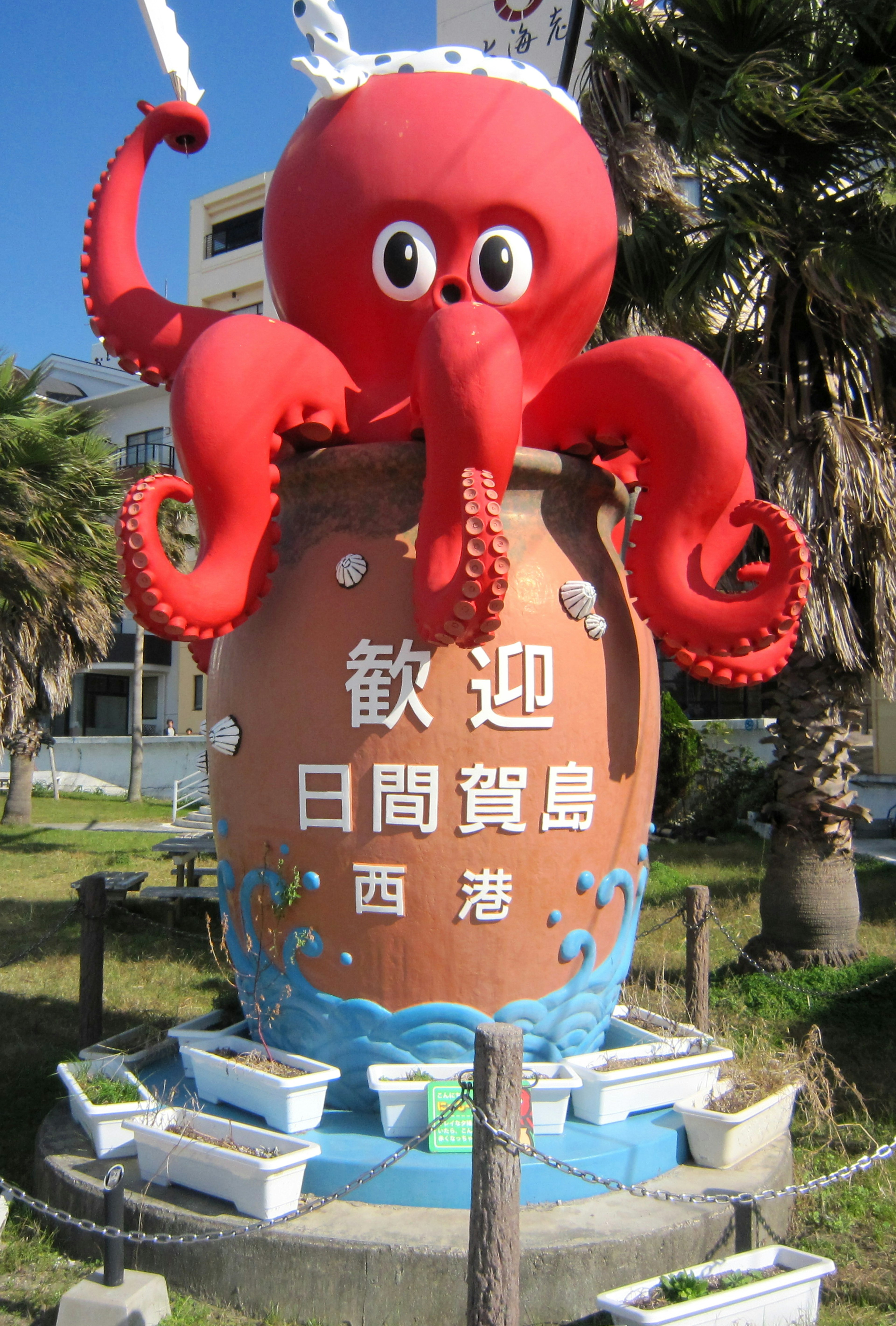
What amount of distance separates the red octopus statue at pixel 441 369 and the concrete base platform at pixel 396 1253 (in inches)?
87.4

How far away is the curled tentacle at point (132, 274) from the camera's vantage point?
5199mm

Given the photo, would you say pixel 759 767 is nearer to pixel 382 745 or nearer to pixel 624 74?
pixel 624 74

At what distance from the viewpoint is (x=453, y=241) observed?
195 inches

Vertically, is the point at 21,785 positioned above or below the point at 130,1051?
above

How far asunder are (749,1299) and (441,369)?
11.6 feet

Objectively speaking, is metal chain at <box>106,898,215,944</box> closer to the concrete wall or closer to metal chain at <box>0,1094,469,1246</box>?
metal chain at <box>0,1094,469,1246</box>

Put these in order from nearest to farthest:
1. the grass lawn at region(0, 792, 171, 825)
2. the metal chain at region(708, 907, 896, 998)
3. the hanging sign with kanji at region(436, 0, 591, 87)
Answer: the metal chain at region(708, 907, 896, 998), the grass lawn at region(0, 792, 171, 825), the hanging sign with kanji at region(436, 0, 591, 87)

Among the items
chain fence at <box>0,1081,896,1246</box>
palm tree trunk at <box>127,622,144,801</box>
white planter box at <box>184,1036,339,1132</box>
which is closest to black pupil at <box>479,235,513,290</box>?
chain fence at <box>0,1081,896,1246</box>

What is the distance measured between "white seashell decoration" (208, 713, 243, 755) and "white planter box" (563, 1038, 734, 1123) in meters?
2.06

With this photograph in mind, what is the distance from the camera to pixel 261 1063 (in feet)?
15.8

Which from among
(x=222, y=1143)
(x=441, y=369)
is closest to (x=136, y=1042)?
(x=222, y=1143)

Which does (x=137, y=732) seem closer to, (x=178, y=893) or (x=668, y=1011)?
(x=178, y=893)

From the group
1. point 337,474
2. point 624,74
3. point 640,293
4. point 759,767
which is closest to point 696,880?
point 759,767

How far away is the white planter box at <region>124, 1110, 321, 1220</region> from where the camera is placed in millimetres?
4137
